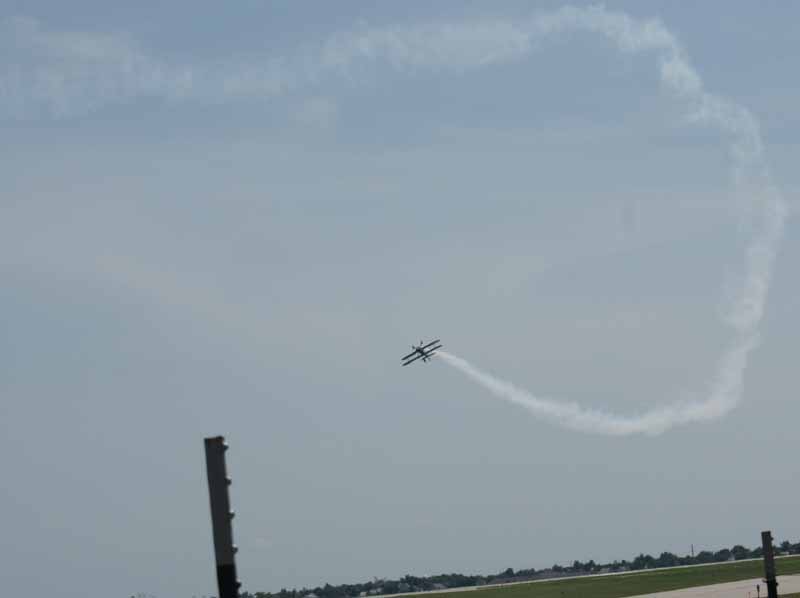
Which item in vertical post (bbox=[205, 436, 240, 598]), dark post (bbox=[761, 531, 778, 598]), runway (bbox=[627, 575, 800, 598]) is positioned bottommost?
runway (bbox=[627, 575, 800, 598])

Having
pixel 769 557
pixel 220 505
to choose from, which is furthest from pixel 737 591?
pixel 220 505

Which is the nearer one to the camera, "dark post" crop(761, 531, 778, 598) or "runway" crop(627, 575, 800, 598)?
"dark post" crop(761, 531, 778, 598)

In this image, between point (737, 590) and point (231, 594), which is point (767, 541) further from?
point (737, 590)

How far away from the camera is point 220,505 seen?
22812 millimetres

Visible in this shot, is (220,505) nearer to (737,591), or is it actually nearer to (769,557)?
(769,557)

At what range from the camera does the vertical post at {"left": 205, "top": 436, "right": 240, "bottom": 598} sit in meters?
22.8

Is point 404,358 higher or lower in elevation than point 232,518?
higher

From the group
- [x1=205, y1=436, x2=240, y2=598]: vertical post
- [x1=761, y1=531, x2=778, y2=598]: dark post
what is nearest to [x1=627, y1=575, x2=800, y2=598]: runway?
[x1=761, y1=531, x2=778, y2=598]: dark post

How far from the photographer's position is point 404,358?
14600cm

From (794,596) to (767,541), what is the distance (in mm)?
65394

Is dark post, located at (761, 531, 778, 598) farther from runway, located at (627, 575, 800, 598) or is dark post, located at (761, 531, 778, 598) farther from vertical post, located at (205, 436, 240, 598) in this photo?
runway, located at (627, 575, 800, 598)

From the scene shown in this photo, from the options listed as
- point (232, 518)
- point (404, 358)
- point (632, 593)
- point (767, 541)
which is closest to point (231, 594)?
point (232, 518)

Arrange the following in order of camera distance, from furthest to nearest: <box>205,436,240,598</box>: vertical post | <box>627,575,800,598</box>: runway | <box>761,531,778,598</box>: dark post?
1. <box>627,575,800,598</box>: runway
2. <box>761,531,778,598</box>: dark post
3. <box>205,436,240,598</box>: vertical post

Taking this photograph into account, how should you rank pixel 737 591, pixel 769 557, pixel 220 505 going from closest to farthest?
pixel 220 505
pixel 769 557
pixel 737 591
